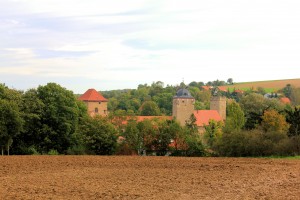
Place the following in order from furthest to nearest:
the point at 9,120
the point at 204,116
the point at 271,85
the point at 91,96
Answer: the point at 271,85 → the point at 91,96 → the point at 204,116 → the point at 9,120

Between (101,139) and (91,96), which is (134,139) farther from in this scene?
(91,96)

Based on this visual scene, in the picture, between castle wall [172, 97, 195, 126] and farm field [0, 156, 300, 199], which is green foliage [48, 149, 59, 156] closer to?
farm field [0, 156, 300, 199]

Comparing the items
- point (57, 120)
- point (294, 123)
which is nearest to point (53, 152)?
point (57, 120)

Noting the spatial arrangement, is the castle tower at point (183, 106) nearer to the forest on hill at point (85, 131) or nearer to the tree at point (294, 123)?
the forest on hill at point (85, 131)

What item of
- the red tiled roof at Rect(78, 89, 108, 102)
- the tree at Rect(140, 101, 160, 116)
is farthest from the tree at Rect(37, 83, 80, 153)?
the tree at Rect(140, 101, 160, 116)

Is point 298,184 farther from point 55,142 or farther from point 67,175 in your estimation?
point 55,142

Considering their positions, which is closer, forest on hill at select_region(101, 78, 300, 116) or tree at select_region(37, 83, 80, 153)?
tree at select_region(37, 83, 80, 153)

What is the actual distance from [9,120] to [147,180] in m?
27.1

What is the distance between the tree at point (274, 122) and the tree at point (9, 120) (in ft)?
85.7

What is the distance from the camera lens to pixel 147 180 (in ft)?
81.4

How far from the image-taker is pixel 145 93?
535ft

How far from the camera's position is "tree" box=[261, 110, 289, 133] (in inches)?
1911

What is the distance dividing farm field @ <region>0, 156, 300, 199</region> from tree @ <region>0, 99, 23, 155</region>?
1318 cm

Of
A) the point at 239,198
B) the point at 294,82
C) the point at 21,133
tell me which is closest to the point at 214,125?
the point at 21,133
